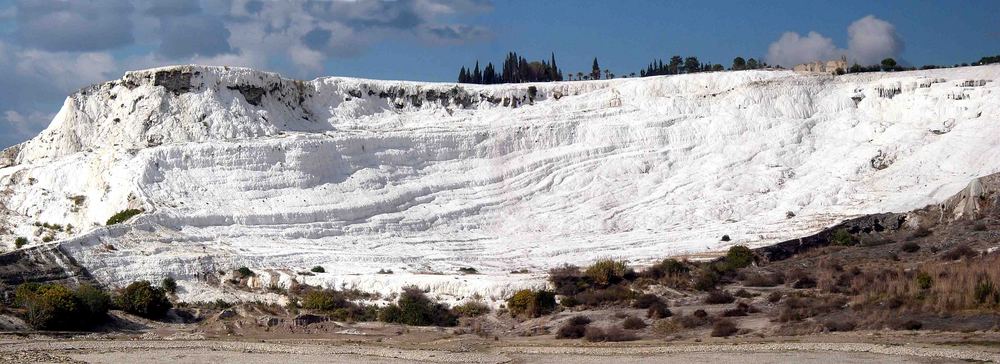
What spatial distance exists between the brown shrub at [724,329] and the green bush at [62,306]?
16814 millimetres

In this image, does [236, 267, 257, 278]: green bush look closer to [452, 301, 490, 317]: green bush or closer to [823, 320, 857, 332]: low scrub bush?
[452, 301, 490, 317]: green bush

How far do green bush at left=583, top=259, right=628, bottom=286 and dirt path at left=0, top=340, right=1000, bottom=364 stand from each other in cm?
817

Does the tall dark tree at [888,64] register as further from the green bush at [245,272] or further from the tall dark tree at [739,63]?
the green bush at [245,272]

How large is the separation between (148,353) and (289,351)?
3.38 m

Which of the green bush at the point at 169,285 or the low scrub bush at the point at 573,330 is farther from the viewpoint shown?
the green bush at the point at 169,285

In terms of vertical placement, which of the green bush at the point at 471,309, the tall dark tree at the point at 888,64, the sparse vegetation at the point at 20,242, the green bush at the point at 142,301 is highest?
the tall dark tree at the point at 888,64

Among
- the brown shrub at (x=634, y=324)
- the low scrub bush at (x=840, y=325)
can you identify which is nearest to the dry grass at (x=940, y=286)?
the low scrub bush at (x=840, y=325)

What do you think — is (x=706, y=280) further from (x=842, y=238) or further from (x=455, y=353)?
(x=455, y=353)

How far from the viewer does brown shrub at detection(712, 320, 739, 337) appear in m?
35.3

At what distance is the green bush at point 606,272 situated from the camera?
43.3 metres

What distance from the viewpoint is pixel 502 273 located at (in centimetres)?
4616

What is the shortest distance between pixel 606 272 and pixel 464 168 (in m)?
16.1

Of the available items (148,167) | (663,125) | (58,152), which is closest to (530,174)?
(663,125)

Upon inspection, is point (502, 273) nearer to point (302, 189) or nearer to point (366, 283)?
point (366, 283)
